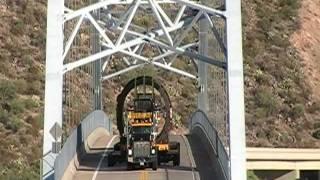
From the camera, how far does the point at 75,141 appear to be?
1336 inches

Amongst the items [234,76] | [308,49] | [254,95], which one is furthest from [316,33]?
[234,76]

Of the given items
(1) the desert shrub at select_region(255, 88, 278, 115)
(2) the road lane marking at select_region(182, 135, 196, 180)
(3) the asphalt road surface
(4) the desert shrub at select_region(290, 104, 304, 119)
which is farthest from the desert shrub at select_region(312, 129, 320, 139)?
(3) the asphalt road surface

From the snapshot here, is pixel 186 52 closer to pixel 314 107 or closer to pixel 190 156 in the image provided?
pixel 190 156

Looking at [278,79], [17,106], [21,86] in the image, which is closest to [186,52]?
[17,106]

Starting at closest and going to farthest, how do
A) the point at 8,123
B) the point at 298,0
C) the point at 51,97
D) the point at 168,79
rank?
the point at 51,97 < the point at 8,123 < the point at 168,79 < the point at 298,0

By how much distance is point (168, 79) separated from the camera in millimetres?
75500

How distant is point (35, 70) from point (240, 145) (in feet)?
140

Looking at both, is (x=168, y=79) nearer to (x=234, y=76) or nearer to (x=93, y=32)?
(x=93, y=32)

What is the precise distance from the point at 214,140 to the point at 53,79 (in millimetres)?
9540

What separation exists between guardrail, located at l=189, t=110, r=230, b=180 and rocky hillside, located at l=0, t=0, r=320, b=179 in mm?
10817

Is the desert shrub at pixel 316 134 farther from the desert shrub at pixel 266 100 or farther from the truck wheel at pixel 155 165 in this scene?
the truck wheel at pixel 155 165

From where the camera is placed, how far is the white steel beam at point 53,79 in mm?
27172

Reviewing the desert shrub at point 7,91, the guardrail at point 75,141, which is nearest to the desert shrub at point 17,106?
the desert shrub at point 7,91

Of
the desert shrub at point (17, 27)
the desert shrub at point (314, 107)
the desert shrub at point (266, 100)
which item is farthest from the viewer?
A: the desert shrub at point (17, 27)
